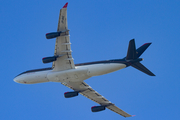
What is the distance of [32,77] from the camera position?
44.6m

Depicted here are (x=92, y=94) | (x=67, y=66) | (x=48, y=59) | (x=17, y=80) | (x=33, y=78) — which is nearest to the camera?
(x=48, y=59)

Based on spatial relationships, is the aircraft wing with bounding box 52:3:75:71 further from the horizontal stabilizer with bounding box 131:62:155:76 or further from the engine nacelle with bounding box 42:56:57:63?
the horizontal stabilizer with bounding box 131:62:155:76

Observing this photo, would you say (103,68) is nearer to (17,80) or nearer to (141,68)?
(141,68)

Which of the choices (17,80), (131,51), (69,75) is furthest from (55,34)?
(17,80)

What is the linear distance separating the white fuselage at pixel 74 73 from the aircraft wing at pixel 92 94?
3362 millimetres

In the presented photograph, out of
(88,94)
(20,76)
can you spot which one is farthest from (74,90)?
(20,76)

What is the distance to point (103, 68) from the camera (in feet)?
137

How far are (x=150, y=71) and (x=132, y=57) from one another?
145 inches

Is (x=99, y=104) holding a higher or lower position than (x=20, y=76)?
lower

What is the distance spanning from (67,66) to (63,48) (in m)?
3.77

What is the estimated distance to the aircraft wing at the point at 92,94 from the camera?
156ft

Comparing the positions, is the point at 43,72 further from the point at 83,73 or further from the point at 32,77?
the point at 83,73

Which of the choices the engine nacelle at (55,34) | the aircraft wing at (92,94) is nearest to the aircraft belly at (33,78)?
the aircraft wing at (92,94)

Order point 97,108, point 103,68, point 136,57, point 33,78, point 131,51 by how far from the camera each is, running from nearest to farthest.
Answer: point 131,51 < point 136,57 < point 103,68 < point 33,78 < point 97,108
